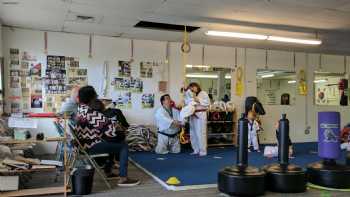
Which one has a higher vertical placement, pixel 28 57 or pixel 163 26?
pixel 163 26

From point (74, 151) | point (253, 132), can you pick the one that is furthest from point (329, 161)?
point (74, 151)

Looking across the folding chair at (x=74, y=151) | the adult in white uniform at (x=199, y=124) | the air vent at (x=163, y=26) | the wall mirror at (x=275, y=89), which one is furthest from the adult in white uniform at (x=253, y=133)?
the folding chair at (x=74, y=151)

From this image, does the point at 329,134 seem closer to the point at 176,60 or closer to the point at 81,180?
the point at 81,180

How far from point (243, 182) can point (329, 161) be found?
4.99 feet

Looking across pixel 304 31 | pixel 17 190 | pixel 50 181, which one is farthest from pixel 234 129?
pixel 17 190

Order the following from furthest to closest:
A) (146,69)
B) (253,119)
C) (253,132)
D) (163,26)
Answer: (146,69), (253,119), (253,132), (163,26)

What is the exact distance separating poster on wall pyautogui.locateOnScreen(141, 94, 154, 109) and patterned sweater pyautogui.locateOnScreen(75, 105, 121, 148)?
11.8 feet

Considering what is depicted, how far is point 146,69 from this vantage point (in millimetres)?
8148

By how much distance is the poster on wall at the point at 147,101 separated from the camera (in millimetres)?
8125

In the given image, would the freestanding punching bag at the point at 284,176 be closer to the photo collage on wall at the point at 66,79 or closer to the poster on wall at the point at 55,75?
the photo collage on wall at the point at 66,79

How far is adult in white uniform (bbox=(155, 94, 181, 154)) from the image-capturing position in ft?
24.2

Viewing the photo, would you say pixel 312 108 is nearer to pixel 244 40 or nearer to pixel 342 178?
pixel 244 40

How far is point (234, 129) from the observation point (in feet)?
28.7

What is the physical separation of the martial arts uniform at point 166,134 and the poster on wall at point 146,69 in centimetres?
115
